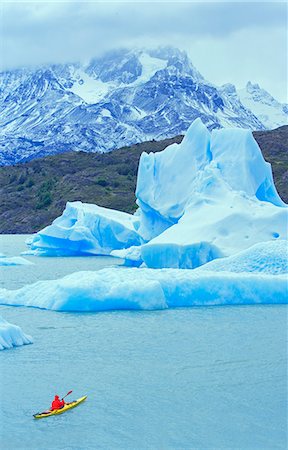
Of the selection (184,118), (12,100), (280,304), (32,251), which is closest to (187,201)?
(280,304)

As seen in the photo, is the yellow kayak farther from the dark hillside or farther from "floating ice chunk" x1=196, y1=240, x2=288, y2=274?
the dark hillside

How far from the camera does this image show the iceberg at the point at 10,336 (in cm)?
1104

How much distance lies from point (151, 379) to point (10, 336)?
2.44 m

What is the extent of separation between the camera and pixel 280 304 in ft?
48.6

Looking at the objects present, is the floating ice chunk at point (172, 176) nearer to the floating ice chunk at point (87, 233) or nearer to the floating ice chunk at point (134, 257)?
the floating ice chunk at point (134, 257)

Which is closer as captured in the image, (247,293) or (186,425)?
(186,425)

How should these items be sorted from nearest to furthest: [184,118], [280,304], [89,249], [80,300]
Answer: [80,300] → [280,304] → [89,249] → [184,118]

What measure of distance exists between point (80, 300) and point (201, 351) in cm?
327

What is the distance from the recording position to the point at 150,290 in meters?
13.9

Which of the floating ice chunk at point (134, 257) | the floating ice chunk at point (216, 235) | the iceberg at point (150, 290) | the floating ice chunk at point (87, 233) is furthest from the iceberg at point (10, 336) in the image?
the floating ice chunk at point (87, 233)

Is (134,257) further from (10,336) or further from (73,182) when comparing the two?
(73,182)

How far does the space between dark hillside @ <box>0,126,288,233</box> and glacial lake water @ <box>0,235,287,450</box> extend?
37.8 metres

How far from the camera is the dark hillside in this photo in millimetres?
53125

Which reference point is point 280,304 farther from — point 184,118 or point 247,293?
point 184,118
